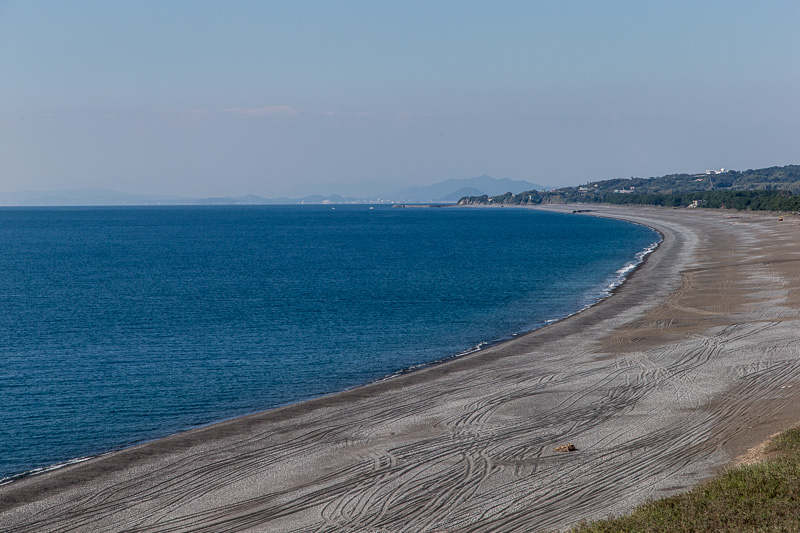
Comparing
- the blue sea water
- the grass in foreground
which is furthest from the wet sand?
the blue sea water

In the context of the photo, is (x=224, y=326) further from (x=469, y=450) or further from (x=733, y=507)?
(x=733, y=507)

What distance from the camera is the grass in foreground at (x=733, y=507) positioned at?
13.4 meters

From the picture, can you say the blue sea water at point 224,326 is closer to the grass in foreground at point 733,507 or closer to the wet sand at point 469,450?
the wet sand at point 469,450

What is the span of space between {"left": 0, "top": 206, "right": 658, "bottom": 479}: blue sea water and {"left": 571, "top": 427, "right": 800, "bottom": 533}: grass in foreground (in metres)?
16.8

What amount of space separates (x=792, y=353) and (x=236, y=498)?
24774mm

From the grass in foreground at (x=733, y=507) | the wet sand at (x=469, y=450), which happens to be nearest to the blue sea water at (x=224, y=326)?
the wet sand at (x=469, y=450)

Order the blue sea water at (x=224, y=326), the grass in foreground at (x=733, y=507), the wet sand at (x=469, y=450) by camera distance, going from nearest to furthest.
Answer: the grass in foreground at (x=733, y=507), the wet sand at (x=469, y=450), the blue sea water at (x=224, y=326)

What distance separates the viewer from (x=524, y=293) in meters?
58.2

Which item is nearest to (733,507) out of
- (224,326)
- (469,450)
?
(469,450)

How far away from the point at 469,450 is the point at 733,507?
28.9ft

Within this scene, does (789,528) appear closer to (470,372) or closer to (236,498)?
(236,498)

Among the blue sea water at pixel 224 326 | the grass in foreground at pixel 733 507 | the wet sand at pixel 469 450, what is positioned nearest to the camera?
the grass in foreground at pixel 733 507

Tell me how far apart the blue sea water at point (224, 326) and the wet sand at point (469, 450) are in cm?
294

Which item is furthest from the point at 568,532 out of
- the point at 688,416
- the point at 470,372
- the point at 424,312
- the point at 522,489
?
the point at 424,312
